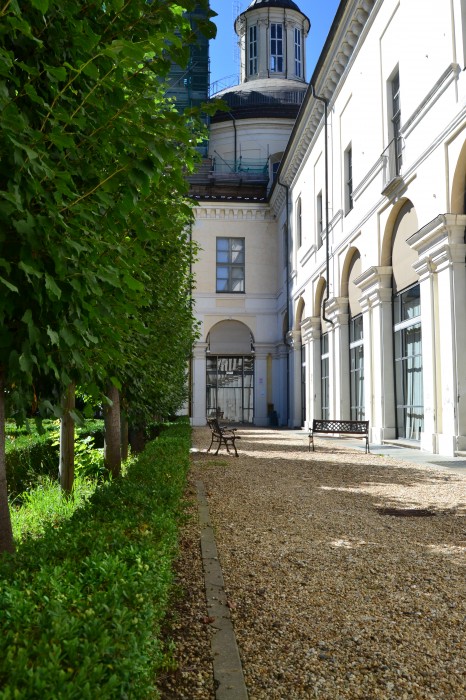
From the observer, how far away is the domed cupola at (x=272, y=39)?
42.4 meters

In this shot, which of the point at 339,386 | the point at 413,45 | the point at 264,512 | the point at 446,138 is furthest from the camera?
the point at 339,386

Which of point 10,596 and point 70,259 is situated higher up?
point 70,259

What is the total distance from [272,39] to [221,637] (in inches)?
Result: 1795

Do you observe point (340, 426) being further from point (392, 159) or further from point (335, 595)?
point (335, 595)

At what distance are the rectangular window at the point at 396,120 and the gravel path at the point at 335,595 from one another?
950 centimetres

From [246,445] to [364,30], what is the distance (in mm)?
12274

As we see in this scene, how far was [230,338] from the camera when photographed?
35.7m

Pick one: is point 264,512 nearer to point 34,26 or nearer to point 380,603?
point 380,603

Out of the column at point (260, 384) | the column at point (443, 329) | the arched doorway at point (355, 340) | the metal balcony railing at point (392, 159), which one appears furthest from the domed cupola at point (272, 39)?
the column at point (443, 329)

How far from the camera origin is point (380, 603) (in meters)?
4.02

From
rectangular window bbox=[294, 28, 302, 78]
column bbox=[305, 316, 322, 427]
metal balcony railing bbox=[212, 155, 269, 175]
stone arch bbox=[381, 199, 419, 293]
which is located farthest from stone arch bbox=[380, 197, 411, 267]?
rectangular window bbox=[294, 28, 302, 78]

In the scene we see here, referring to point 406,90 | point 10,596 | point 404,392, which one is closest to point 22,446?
point 10,596

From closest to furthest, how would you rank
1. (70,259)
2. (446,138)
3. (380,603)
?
(70,259)
(380,603)
(446,138)

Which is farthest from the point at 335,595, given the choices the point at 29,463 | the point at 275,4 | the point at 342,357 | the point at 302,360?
the point at 275,4
